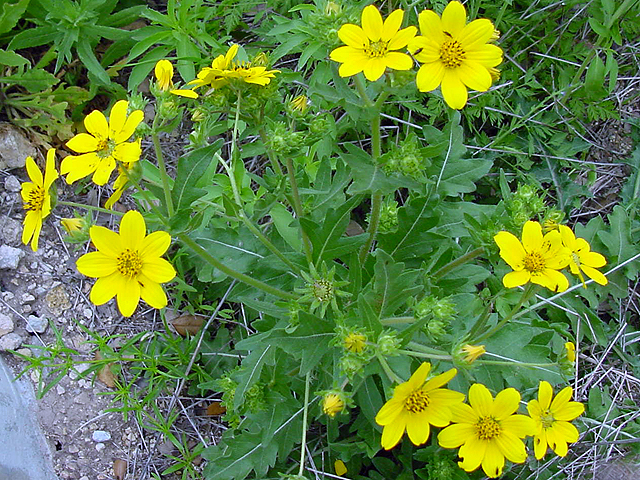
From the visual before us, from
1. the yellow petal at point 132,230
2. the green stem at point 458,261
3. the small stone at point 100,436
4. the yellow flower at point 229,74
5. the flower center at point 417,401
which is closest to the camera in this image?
the yellow petal at point 132,230

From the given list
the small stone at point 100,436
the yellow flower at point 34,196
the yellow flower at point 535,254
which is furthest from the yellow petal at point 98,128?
the small stone at point 100,436

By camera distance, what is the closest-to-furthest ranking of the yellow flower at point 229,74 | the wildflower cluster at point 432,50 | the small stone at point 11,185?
the wildflower cluster at point 432,50, the yellow flower at point 229,74, the small stone at point 11,185

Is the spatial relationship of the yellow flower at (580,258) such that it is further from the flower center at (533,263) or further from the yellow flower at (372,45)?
the yellow flower at (372,45)

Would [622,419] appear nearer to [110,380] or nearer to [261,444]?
[261,444]

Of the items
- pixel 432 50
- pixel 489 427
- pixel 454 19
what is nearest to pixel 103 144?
pixel 432 50

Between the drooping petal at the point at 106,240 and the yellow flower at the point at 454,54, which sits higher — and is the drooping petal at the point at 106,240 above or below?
below

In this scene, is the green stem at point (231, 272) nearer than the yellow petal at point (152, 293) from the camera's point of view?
No

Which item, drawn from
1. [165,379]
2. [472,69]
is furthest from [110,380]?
[472,69]
